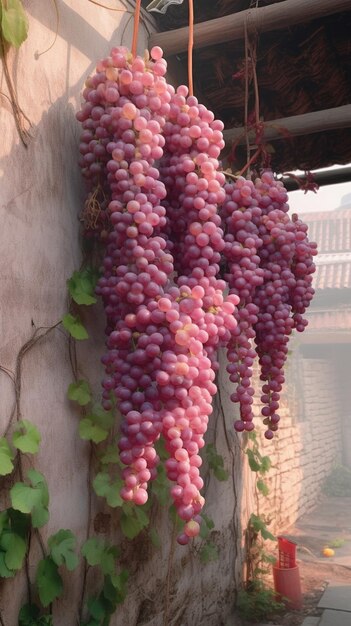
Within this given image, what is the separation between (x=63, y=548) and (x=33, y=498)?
0.23 metres

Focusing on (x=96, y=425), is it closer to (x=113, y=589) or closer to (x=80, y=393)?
(x=80, y=393)

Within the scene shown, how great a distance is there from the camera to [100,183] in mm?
1608

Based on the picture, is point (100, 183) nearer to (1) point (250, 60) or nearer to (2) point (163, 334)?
(2) point (163, 334)

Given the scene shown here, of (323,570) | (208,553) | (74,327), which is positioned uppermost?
(74,327)

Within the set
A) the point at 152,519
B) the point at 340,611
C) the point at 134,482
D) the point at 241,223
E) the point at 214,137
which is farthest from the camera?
the point at 340,611

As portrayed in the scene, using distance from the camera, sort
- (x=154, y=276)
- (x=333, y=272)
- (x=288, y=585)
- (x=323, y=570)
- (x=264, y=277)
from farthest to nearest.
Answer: (x=333, y=272) < (x=323, y=570) < (x=288, y=585) < (x=264, y=277) < (x=154, y=276)

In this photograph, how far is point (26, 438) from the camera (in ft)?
4.48

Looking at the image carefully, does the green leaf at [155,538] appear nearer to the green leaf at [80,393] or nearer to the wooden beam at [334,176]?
the green leaf at [80,393]

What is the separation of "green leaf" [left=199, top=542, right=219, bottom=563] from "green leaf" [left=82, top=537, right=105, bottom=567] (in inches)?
42.4

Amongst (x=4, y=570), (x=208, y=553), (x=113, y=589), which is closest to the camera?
(x=4, y=570)

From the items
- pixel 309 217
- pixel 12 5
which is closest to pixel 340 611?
pixel 12 5

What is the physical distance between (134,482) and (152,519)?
952 mm

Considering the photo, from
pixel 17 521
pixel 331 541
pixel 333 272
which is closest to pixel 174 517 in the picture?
pixel 17 521

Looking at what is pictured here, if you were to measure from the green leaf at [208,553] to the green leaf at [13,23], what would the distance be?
215 cm
